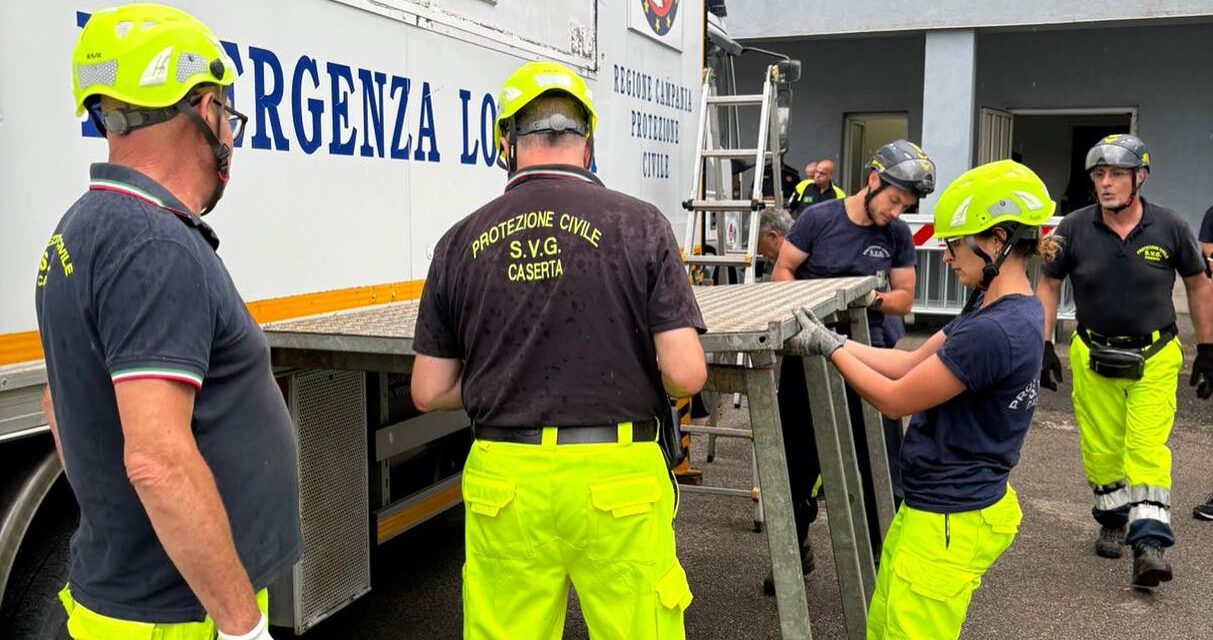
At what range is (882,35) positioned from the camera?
46.9 feet

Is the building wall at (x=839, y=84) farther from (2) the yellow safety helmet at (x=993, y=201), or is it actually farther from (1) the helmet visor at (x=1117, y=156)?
(2) the yellow safety helmet at (x=993, y=201)

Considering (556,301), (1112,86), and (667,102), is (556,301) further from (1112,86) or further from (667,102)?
(1112,86)

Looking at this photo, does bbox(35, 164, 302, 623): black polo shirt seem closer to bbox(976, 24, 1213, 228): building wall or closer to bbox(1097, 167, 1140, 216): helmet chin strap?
bbox(1097, 167, 1140, 216): helmet chin strap

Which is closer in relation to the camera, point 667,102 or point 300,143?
point 300,143

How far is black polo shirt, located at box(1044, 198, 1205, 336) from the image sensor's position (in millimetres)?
4926

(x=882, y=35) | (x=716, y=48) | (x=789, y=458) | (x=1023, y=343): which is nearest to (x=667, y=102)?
(x=716, y=48)

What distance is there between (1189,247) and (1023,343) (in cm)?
279

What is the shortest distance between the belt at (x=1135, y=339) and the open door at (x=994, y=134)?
32.5 feet

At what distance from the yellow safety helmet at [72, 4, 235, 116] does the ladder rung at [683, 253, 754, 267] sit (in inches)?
167

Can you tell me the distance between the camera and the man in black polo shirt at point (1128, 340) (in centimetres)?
480

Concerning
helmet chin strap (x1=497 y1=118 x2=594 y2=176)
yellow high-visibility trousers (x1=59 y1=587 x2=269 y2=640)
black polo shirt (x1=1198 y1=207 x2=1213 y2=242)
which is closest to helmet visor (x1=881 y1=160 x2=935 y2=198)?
helmet chin strap (x1=497 y1=118 x2=594 y2=176)

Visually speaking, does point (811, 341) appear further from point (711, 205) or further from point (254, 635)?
point (711, 205)

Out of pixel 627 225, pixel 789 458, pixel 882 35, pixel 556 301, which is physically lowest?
pixel 789 458

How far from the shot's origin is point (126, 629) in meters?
1.78
